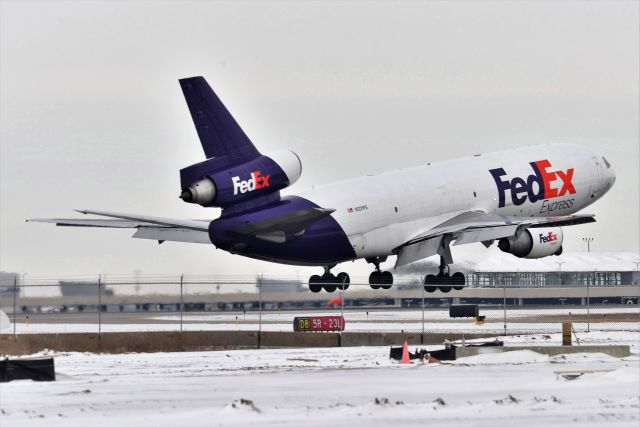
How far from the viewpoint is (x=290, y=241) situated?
56.2 m

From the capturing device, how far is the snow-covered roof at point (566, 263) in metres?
143

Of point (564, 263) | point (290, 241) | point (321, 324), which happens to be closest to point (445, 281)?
point (290, 241)

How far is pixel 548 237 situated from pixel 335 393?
4182cm

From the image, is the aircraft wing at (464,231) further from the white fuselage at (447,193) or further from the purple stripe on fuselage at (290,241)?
the purple stripe on fuselage at (290,241)

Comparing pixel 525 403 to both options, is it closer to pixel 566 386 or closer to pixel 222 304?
pixel 566 386

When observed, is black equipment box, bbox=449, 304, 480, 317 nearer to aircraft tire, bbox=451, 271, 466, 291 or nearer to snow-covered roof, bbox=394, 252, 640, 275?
aircraft tire, bbox=451, 271, 466, 291

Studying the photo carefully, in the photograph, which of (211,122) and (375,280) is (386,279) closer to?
(375,280)

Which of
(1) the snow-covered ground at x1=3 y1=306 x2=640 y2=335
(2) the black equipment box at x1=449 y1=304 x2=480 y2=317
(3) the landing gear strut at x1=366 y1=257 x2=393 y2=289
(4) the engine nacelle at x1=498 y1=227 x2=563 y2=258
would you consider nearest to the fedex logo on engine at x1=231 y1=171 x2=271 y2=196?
(1) the snow-covered ground at x1=3 y1=306 x2=640 y2=335

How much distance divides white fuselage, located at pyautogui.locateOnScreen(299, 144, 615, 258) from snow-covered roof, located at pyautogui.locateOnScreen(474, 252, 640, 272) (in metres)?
71.2

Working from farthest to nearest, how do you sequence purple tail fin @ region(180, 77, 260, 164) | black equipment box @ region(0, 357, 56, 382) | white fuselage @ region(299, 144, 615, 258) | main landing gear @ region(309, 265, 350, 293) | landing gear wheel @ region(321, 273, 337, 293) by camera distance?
landing gear wheel @ region(321, 273, 337, 293) → main landing gear @ region(309, 265, 350, 293) → white fuselage @ region(299, 144, 615, 258) → purple tail fin @ region(180, 77, 260, 164) → black equipment box @ region(0, 357, 56, 382)

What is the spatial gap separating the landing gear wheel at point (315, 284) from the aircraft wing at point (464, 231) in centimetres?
390

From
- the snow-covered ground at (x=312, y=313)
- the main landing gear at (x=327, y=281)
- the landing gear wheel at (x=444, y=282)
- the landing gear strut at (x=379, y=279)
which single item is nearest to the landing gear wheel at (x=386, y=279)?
the landing gear strut at (x=379, y=279)

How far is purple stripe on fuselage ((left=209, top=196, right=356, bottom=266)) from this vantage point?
52812mm

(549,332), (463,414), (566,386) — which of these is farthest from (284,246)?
(463,414)
